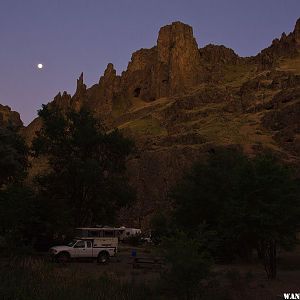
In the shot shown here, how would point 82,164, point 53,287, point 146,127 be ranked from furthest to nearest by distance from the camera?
point 146,127, point 82,164, point 53,287

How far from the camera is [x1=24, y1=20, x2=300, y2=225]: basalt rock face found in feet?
246

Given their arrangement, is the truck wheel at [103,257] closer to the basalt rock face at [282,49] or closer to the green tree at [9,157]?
the green tree at [9,157]

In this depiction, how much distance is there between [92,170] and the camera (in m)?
34.4

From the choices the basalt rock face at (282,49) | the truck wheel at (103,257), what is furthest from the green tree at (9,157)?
the basalt rock face at (282,49)

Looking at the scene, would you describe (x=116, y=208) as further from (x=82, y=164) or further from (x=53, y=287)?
(x=53, y=287)

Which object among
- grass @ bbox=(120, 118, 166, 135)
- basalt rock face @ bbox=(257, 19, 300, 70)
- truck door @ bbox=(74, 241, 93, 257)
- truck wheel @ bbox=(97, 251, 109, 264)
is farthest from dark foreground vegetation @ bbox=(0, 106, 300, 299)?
basalt rock face @ bbox=(257, 19, 300, 70)

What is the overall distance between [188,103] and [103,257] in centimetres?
8899

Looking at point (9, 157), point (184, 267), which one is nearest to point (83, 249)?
point (9, 157)

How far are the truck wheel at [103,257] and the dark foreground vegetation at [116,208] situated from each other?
285 cm

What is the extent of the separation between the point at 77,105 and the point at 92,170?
5058 inches

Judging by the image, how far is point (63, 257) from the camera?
95.8 ft

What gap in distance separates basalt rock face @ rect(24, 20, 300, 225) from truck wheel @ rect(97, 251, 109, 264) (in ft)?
87.3

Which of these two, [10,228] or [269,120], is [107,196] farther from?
[269,120]

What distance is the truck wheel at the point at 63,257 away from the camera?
94.9ft
